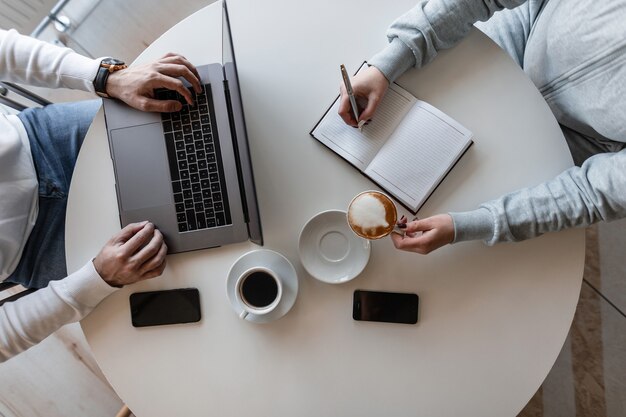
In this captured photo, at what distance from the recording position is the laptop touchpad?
86 centimetres

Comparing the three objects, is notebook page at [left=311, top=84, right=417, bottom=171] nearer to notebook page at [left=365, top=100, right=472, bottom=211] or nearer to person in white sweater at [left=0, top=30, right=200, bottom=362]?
notebook page at [left=365, top=100, right=472, bottom=211]

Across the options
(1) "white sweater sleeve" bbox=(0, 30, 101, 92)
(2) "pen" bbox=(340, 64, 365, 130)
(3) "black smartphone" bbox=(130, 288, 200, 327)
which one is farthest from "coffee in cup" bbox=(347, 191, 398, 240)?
(1) "white sweater sleeve" bbox=(0, 30, 101, 92)

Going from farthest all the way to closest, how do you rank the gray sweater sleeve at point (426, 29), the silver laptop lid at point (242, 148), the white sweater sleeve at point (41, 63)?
the white sweater sleeve at point (41, 63), the gray sweater sleeve at point (426, 29), the silver laptop lid at point (242, 148)

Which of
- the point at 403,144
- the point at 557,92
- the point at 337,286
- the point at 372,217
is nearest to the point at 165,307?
the point at 337,286

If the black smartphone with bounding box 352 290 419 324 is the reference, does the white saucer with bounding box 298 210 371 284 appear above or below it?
above

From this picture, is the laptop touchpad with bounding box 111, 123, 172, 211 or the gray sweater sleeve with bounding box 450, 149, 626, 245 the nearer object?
the gray sweater sleeve with bounding box 450, 149, 626, 245

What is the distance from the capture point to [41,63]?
0.93m

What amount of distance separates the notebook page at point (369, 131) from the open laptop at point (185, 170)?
21 centimetres

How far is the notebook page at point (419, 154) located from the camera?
820 mm

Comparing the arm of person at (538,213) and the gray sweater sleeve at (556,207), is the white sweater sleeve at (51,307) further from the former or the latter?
the gray sweater sleeve at (556,207)

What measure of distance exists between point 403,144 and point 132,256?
57 cm

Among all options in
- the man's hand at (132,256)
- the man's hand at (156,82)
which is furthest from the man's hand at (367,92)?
the man's hand at (132,256)

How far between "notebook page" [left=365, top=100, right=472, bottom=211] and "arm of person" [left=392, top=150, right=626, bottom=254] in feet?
0.24

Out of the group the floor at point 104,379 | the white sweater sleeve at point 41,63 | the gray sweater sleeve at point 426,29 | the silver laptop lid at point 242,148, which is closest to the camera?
the silver laptop lid at point 242,148
